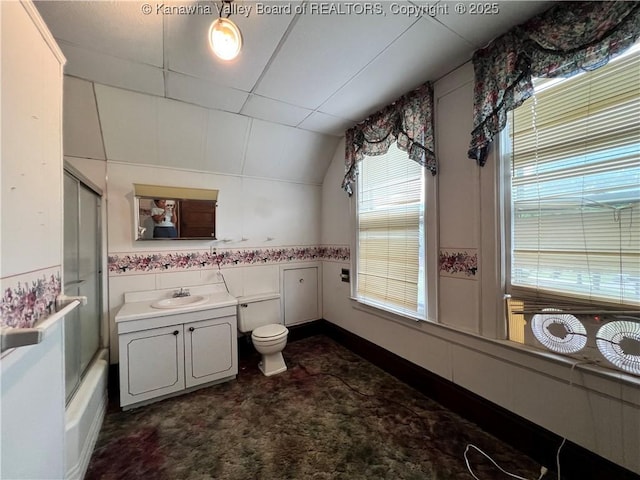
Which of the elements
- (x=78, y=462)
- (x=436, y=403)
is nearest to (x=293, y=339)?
(x=436, y=403)

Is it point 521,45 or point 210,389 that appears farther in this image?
point 210,389

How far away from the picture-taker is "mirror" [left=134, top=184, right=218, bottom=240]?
2.31 metres

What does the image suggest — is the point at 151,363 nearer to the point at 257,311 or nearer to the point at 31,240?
the point at 257,311

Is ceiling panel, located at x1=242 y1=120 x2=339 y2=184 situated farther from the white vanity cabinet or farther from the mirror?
the white vanity cabinet

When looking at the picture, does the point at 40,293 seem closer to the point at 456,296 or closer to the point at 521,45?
the point at 456,296

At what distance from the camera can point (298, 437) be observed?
1.61m

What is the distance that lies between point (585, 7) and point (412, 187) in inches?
48.9

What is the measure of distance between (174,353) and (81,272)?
2.94ft

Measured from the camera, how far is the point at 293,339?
3084 mm

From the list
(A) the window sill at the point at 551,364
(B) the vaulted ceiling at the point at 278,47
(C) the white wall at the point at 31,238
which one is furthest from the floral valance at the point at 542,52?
(C) the white wall at the point at 31,238

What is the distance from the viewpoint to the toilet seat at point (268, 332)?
7.59ft

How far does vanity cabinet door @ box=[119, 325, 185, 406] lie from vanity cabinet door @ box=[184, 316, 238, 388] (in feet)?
0.20

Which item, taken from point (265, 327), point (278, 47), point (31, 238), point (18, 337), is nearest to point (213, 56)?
point (278, 47)

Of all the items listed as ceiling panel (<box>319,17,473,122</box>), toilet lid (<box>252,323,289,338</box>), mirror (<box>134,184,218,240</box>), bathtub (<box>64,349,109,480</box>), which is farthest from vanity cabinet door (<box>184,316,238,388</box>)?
ceiling panel (<box>319,17,473,122</box>)
